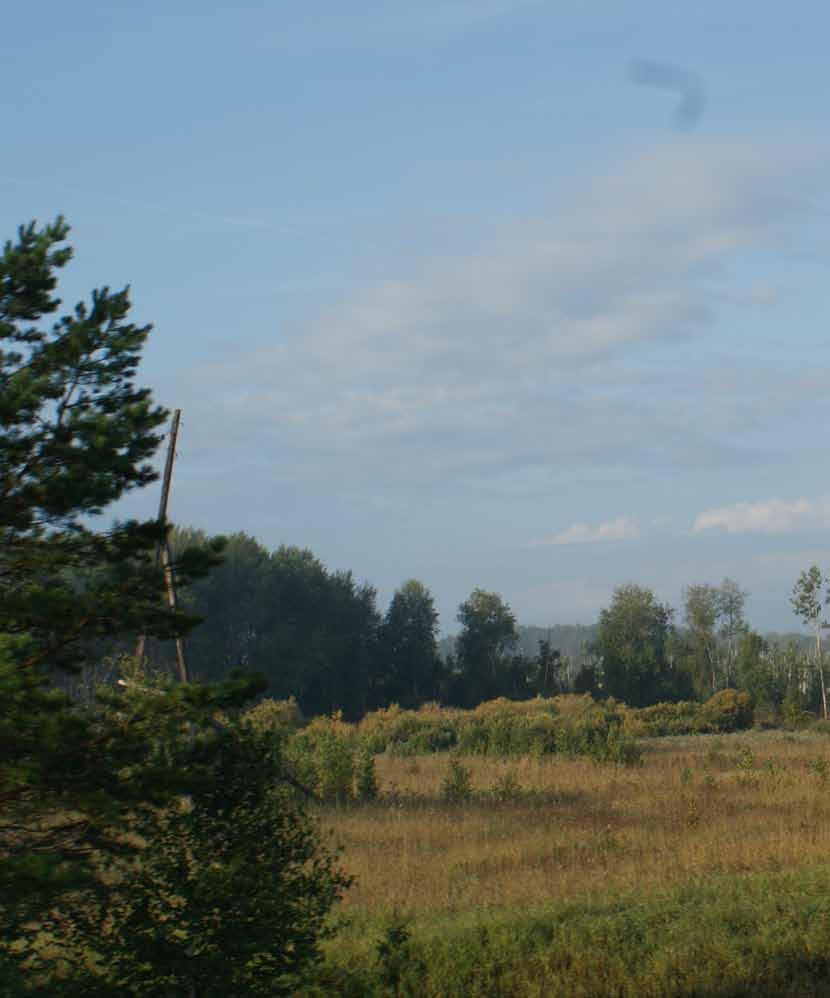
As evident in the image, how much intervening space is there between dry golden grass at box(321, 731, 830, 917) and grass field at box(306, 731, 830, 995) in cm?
5

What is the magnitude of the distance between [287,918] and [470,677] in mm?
72450

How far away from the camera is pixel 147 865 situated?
691 centimetres

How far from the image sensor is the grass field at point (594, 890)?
948cm

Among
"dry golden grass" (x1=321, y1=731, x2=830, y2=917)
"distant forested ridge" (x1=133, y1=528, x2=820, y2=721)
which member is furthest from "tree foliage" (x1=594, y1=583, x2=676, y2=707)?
"dry golden grass" (x1=321, y1=731, x2=830, y2=917)

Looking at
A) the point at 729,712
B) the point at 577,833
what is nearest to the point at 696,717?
the point at 729,712

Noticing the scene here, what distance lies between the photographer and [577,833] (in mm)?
16609

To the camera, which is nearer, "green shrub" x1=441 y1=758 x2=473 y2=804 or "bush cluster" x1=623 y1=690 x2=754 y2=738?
"green shrub" x1=441 y1=758 x2=473 y2=804

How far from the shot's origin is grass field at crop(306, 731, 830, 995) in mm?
9484

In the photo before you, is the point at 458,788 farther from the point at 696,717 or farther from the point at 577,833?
the point at 696,717

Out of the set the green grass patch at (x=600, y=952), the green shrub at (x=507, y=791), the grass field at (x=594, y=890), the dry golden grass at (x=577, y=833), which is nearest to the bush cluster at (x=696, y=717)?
the dry golden grass at (x=577, y=833)

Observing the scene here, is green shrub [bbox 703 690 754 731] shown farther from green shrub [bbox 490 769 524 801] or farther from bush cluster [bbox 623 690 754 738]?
green shrub [bbox 490 769 524 801]

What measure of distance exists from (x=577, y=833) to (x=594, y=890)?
Answer: 4.43 meters

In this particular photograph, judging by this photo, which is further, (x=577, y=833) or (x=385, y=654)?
(x=385, y=654)

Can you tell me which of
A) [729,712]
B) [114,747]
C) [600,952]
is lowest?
[600,952]
